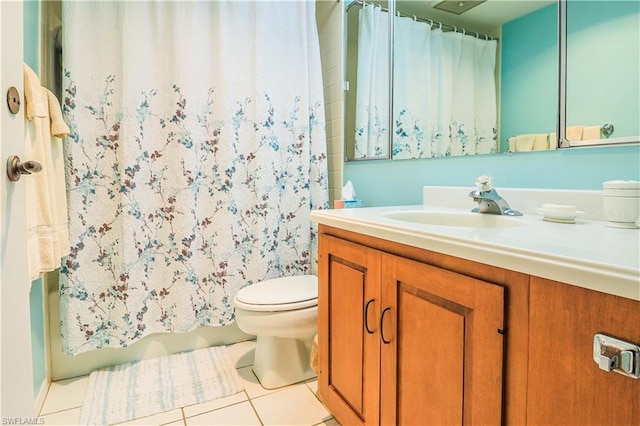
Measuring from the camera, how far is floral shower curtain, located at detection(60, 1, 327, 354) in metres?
1.61

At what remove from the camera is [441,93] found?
149 centimetres

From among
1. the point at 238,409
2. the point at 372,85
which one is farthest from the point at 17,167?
the point at 372,85

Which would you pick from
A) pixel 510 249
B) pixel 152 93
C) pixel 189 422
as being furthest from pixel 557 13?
pixel 189 422

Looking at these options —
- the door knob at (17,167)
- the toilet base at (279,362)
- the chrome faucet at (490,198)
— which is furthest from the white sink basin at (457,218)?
the door knob at (17,167)

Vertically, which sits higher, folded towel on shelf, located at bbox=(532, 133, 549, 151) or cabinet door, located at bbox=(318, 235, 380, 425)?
folded towel on shelf, located at bbox=(532, 133, 549, 151)

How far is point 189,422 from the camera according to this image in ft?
4.47

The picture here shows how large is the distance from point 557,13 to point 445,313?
1.00 meters

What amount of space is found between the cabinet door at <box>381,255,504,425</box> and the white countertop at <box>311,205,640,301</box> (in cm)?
6

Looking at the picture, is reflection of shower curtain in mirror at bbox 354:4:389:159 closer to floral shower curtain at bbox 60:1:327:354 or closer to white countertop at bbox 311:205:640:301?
floral shower curtain at bbox 60:1:327:354

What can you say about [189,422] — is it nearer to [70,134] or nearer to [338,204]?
[338,204]

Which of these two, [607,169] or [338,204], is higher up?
[607,169]

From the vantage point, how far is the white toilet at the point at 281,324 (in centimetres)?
148

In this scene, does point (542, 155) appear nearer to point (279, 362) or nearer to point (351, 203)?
point (351, 203)

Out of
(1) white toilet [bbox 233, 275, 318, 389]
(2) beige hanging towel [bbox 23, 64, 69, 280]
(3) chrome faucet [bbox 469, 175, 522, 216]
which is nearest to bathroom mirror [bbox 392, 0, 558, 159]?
(3) chrome faucet [bbox 469, 175, 522, 216]
